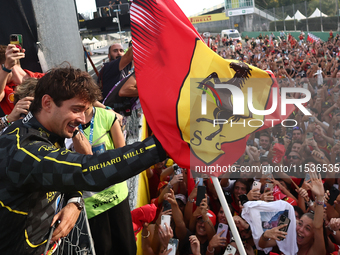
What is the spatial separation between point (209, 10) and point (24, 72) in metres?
76.0

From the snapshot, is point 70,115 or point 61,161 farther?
point 70,115

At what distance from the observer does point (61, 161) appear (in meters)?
1.40

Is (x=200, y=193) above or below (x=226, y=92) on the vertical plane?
below

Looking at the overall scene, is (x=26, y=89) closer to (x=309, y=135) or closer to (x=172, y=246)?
(x=172, y=246)

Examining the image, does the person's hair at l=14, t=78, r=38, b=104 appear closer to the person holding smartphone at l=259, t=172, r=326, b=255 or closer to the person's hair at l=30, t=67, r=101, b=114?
the person's hair at l=30, t=67, r=101, b=114

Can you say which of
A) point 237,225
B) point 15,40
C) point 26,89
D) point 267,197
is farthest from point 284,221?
point 15,40

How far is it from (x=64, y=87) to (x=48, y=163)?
427mm

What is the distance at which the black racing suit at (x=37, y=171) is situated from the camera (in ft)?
4.57

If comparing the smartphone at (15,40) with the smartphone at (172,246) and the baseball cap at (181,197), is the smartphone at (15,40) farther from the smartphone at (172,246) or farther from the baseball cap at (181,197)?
the baseball cap at (181,197)

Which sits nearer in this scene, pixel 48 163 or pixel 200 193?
pixel 48 163

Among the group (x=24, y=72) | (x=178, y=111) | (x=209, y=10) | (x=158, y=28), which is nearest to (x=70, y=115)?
(x=178, y=111)

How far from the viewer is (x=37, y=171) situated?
1.39 meters

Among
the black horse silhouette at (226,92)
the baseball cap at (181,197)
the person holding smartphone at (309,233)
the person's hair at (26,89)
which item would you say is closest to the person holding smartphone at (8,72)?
the person's hair at (26,89)

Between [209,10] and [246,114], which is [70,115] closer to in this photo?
[246,114]
